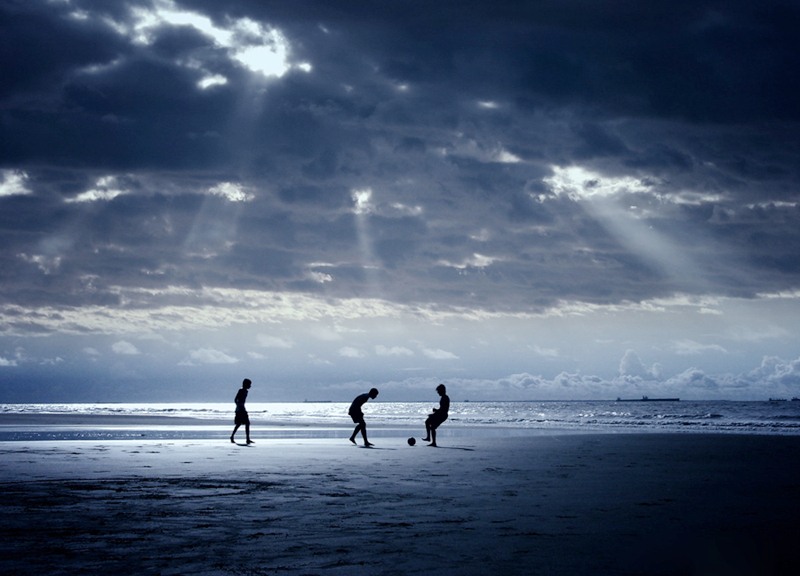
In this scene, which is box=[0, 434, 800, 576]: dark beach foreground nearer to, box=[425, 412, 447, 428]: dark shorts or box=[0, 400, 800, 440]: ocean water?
box=[425, 412, 447, 428]: dark shorts

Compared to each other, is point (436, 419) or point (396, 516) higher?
point (436, 419)

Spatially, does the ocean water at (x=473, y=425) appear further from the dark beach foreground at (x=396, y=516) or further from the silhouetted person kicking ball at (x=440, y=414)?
the dark beach foreground at (x=396, y=516)

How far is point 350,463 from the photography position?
52.0ft

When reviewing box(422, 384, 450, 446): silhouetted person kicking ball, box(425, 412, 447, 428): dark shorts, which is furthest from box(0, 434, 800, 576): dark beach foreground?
box(425, 412, 447, 428): dark shorts

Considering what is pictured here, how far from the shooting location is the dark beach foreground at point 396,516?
613cm

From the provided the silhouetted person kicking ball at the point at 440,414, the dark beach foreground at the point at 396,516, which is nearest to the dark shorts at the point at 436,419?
the silhouetted person kicking ball at the point at 440,414

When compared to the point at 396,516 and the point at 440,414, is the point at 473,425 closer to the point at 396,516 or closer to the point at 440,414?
the point at 440,414

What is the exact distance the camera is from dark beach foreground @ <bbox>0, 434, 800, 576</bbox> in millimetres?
6129

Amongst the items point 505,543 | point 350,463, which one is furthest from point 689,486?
point 350,463

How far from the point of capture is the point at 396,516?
8.50 m

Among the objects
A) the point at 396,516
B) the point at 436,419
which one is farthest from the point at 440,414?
the point at 396,516

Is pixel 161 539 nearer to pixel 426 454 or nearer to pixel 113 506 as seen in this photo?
pixel 113 506

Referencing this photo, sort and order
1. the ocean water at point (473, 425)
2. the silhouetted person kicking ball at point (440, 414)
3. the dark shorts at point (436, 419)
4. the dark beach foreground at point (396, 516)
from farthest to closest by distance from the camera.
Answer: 1. the ocean water at point (473, 425)
2. the dark shorts at point (436, 419)
3. the silhouetted person kicking ball at point (440, 414)
4. the dark beach foreground at point (396, 516)

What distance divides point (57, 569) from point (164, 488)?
5.49 metres
